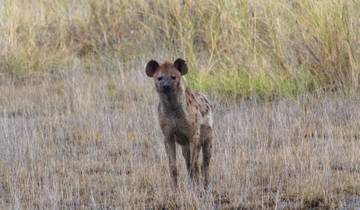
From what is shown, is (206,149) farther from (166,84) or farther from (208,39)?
(208,39)

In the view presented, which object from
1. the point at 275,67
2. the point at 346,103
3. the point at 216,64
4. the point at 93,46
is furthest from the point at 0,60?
the point at 346,103

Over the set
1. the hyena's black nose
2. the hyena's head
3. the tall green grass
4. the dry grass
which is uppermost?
the tall green grass

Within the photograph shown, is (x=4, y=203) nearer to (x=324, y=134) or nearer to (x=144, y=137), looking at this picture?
(x=144, y=137)

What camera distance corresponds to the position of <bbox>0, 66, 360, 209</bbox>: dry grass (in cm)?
707

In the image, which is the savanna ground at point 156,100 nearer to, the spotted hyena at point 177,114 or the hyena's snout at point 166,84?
the spotted hyena at point 177,114

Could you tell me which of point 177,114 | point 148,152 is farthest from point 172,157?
point 148,152

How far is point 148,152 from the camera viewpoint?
8617 millimetres

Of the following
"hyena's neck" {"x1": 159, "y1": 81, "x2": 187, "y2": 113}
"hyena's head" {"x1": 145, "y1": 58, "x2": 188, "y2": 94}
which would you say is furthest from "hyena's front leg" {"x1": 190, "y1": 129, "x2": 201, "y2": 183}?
"hyena's head" {"x1": 145, "y1": 58, "x2": 188, "y2": 94}

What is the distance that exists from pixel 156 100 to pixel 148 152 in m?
2.20

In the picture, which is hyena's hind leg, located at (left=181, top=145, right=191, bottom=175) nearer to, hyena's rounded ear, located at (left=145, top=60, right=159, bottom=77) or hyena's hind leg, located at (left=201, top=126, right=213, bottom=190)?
hyena's hind leg, located at (left=201, top=126, right=213, bottom=190)

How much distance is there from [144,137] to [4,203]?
7.39 feet

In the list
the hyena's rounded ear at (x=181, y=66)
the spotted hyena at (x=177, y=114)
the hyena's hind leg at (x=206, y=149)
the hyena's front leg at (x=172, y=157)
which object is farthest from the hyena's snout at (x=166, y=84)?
the hyena's hind leg at (x=206, y=149)

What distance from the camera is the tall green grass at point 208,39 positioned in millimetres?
10359

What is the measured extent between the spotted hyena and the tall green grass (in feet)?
10.7
